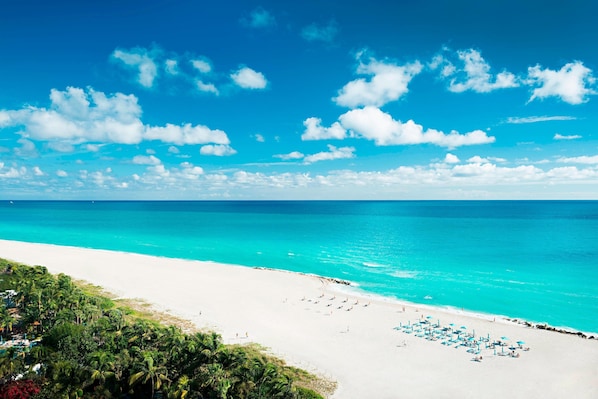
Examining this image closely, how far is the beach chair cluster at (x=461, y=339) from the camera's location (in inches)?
1388

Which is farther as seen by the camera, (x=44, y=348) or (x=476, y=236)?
(x=476, y=236)

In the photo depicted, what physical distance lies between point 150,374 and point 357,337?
22.4 m

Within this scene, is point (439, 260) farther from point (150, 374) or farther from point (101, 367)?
point (101, 367)

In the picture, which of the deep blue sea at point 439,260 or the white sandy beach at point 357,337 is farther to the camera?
the deep blue sea at point 439,260

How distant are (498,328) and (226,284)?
38.6m

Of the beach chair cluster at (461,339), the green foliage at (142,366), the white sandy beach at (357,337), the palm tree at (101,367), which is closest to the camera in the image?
the green foliage at (142,366)

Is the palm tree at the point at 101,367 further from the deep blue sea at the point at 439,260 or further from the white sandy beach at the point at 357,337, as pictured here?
the deep blue sea at the point at 439,260

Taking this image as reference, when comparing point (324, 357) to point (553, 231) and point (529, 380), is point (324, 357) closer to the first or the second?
point (529, 380)

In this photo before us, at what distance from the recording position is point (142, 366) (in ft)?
75.7

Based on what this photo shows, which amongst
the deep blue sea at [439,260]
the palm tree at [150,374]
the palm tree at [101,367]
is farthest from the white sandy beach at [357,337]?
the palm tree at [101,367]

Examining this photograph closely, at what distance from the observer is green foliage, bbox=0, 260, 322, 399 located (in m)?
22.1

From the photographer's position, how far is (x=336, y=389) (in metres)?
27.7

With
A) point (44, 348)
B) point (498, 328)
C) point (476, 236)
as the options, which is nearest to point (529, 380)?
point (498, 328)

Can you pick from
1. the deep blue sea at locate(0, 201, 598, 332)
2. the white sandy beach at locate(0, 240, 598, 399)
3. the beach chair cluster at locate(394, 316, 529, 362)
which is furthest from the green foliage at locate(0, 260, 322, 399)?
the deep blue sea at locate(0, 201, 598, 332)
